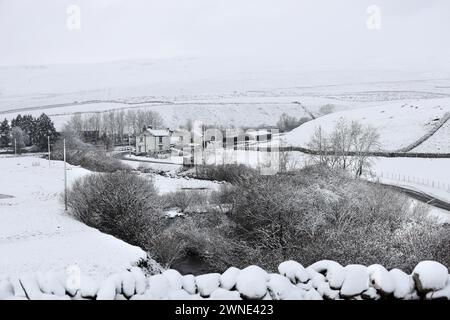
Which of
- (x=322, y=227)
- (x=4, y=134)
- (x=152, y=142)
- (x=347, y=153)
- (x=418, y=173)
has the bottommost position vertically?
(x=418, y=173)

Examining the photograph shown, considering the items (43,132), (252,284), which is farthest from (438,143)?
(43,132)

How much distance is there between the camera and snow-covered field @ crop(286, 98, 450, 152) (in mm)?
77938

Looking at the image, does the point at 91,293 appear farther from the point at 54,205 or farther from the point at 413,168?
the point at 413,168

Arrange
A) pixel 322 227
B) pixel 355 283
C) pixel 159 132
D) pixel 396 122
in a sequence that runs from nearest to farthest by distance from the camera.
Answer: pixel 355 283 → pixel 322 227 → pixel 396 122 → pixel 159 132

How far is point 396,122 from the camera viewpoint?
88.7 m

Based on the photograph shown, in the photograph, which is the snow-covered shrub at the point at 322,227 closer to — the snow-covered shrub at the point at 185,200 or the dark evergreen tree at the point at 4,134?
the snow-covered shrub at the point at 185,200

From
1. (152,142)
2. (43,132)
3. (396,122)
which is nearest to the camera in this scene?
(396,122)

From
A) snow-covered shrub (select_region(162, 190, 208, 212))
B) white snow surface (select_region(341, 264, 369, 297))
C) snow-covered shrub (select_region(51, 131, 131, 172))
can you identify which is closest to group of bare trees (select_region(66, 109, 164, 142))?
snow-covered shrub (select_region(51, 131, 131, 172))

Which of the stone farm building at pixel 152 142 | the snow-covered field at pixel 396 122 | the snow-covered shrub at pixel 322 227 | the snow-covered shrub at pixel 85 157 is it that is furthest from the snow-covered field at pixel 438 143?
the stone farm building at pixel 152 142

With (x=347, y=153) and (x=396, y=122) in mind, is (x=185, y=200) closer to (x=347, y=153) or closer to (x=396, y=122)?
(x=347, y=153)

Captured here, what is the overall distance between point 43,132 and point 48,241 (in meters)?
73.5

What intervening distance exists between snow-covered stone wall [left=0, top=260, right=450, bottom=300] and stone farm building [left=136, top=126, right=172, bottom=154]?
86430 millimetres

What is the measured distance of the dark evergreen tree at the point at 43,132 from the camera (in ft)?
318

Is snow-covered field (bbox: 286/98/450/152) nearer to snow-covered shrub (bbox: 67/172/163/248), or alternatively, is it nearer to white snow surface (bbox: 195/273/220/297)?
snow-covered shrub (bbox: 67/172/163/248)
